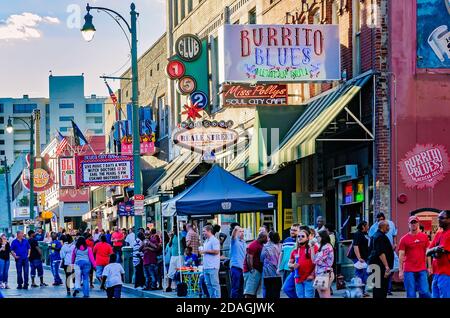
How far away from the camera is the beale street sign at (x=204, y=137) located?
3003cm

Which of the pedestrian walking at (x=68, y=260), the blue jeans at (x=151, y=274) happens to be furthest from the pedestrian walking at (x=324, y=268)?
the pedestrian walking at (x=68, y=260)

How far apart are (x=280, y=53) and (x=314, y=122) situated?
2363 millimetres

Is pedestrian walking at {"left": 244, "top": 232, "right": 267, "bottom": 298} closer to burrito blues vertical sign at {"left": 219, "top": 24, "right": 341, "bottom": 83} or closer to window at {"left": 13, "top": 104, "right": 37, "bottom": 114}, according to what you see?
burrito blues vertical sign at {"left": 219, "top": 24, "right": 341, "bottom": 83}

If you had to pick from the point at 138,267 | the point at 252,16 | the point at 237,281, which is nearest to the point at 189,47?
the point at 252,16

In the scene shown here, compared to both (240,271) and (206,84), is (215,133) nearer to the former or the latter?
(206,84)

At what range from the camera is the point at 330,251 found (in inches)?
584

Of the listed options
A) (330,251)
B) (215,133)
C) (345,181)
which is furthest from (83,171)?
(330,251)

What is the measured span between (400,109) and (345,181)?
3616mm

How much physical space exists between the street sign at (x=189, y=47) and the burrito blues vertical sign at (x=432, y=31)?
13.5m

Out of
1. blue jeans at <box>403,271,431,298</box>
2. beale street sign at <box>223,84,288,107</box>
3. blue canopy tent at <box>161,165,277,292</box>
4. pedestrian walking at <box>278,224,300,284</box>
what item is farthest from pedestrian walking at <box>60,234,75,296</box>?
blue jeans at <box>403,271,431,298</box>

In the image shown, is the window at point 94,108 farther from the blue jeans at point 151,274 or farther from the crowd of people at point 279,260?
the blue jeans at point 151,274

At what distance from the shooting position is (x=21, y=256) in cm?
3038

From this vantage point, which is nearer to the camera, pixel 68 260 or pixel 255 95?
pixel 68 260

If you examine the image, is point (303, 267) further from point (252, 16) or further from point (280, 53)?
point (252, 16)
